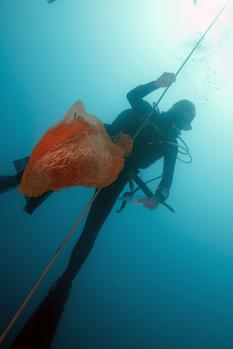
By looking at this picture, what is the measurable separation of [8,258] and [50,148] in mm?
10939

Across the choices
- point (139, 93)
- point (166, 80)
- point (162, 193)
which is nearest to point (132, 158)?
point (162, 193)

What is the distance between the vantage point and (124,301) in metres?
14.8

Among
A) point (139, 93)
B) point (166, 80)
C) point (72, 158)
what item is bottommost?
point (72, 158)

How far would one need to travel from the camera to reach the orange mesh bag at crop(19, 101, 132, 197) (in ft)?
8.07

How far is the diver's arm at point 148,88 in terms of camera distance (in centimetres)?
359

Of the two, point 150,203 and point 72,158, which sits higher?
point 72,158

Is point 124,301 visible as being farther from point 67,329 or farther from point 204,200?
point 204,200

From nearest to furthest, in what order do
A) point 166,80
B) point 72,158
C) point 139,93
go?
1. point 72,158
2. point 166,80
3. point 139,93

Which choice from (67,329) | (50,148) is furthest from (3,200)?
(50,148)

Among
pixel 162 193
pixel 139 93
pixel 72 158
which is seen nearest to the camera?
pixel 72 158

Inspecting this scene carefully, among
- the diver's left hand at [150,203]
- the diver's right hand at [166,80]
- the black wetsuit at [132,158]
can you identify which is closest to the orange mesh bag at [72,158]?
the diver's left hand at [150,203]

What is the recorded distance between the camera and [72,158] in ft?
8.03

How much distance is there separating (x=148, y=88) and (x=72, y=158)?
1.87m

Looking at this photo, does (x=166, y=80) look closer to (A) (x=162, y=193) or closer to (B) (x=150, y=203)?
(A) (x=162, y=193)
